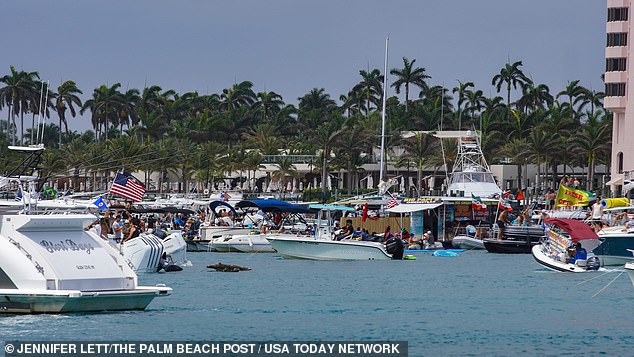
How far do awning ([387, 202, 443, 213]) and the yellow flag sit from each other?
287 inches

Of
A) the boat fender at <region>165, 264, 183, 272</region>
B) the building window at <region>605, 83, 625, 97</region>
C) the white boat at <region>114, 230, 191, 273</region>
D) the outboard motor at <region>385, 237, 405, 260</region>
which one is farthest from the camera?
the building window at <region>605, 83, 625, 97</region>

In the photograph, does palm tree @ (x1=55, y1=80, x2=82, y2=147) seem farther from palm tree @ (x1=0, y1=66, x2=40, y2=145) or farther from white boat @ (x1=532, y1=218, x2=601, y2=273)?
white boat @ (x1=532, y1=218, x2=601, y2=273)

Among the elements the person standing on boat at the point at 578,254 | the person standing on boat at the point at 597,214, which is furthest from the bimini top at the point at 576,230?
the person standing on boat at the point at 597,214

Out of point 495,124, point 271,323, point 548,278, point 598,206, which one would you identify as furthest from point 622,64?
point 271,323

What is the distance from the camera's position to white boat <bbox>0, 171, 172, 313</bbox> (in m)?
30.8

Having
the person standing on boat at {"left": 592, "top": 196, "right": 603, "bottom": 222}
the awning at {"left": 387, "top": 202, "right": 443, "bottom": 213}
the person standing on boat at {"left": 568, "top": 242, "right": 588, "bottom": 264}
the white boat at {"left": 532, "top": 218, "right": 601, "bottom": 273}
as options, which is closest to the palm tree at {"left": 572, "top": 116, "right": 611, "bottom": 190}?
the awning at {"left": 387, "top": 202, "right": 443, "bottom": 213}

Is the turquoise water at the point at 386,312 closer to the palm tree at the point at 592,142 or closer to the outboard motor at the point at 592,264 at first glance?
the outboard motor at the point at 592,264

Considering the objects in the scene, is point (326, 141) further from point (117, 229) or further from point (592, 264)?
point (592, 264)

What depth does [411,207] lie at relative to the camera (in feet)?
234

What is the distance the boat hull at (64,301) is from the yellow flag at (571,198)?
43.3 metres

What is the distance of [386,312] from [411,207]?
34972mm

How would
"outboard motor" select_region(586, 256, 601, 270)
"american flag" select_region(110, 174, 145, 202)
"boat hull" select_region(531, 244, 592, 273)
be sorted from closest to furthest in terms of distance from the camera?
"outboard motor" select_region(586, 256, 601, 270) < "boat hull" select_region(531, 244, 592, 273) < "american flag" select_region(110, 174, 145, 202)

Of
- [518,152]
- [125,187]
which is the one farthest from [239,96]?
[125,187]

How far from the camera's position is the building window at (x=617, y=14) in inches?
4442
